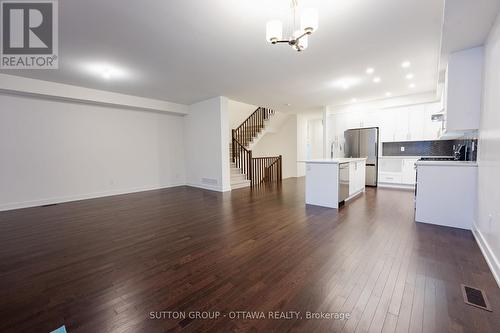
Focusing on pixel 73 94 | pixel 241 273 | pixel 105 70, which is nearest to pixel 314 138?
pixel 105 70

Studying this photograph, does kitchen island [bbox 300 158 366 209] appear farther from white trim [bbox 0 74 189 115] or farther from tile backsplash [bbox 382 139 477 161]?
white trim [bbox 0 74 189 115]

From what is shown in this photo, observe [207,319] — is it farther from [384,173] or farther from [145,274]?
[384,173]

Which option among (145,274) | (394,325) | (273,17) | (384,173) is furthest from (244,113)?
(394,325)

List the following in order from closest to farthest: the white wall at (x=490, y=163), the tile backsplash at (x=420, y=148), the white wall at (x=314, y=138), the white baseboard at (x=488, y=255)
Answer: the white baseboard at (x=488, y=255)
the white wall at (x=490, y=163)
the tile backsplash at (x=420, y=148)
the white wall at (x=314, y=138)

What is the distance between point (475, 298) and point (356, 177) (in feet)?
12.4

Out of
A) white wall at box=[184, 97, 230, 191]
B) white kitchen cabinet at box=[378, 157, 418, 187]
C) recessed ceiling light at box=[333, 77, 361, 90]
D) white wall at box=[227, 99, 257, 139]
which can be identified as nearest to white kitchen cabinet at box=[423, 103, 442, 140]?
white kitchen cabinet at box=[378, 157, 418, 187]

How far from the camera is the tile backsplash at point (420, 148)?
5.80 m

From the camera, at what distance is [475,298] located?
1.59m

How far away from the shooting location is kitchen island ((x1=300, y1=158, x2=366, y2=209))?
13.5ft

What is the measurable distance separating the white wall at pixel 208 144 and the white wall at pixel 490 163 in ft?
16.7

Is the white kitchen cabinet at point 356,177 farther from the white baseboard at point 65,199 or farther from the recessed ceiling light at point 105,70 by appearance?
the white baseboard at point 65,199

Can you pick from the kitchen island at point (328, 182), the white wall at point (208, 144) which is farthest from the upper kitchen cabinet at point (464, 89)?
the white wall at point (208, 144)

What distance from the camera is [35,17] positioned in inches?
102

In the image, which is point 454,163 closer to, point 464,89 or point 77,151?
point 464,89
